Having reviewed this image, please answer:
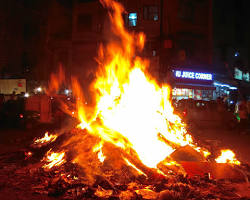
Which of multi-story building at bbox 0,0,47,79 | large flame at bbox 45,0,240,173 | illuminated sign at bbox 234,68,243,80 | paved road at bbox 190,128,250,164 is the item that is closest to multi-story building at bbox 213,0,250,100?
illuminated sign at bbox 234,68,243,80

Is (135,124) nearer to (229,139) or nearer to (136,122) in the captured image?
(136,122)

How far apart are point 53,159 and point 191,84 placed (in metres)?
17.1

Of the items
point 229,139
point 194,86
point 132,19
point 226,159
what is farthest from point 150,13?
point 226,159

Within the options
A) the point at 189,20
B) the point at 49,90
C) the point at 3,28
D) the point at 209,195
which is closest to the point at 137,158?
the point at 209,195

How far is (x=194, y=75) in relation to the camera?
74.5 ft

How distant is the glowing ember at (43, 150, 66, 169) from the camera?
22.3ft

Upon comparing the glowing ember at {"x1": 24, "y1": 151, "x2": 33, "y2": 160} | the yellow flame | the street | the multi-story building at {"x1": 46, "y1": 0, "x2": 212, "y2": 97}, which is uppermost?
the multi-story building at {"x1": 46, "y1": 0, "x2": 212, "y2": 97}

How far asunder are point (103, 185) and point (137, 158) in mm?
1408

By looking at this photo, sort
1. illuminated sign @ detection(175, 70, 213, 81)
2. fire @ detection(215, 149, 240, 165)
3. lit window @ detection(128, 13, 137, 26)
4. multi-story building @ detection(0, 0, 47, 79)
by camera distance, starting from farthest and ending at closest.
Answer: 1. multi-story building @ detection(0, 0, 47, 79)
2. lit window @ detection(128, 13, 137, 26)
3. illuminated sign @ detection(175, 70, 213, 81)
4. fire @ detection(215, 149, 240, 165)

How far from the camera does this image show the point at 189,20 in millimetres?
25000

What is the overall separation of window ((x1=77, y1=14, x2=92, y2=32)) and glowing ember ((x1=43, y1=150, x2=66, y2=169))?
2150 centimetres

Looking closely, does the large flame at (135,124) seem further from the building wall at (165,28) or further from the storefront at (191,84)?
the building wall at (165,28)

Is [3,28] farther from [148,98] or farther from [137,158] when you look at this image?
[137,158]

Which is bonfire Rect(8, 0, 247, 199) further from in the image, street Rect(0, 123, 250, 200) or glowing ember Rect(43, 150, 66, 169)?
street Rect(0, 123, 250, 200)
